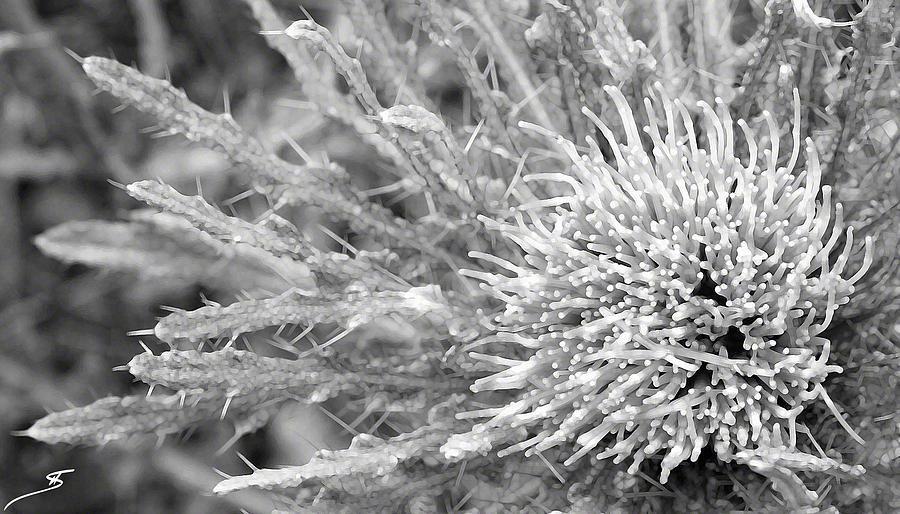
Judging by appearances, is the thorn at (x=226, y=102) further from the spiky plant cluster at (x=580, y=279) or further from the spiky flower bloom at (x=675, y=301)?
the spiky flower bloom at (x=675, y=301)

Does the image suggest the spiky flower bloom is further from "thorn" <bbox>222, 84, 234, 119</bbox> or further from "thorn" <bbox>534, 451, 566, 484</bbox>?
"thorn" <bbox>222, 84, 234, 119</bbox>

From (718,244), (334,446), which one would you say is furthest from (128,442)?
(718,244)

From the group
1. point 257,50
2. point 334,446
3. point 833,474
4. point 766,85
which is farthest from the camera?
point 257,50

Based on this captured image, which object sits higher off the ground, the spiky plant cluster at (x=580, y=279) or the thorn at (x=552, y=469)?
the spiky plant cluster at (x=580, y=279)

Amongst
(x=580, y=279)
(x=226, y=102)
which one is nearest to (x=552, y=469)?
(x=580, y=279)

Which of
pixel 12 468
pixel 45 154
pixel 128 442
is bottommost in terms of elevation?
pixel 12 468

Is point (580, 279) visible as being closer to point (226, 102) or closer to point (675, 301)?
point (675, 301)

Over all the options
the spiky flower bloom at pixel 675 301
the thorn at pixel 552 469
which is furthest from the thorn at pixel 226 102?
the thorn at pixel 552 469

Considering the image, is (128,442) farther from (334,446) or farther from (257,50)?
(257,50)
